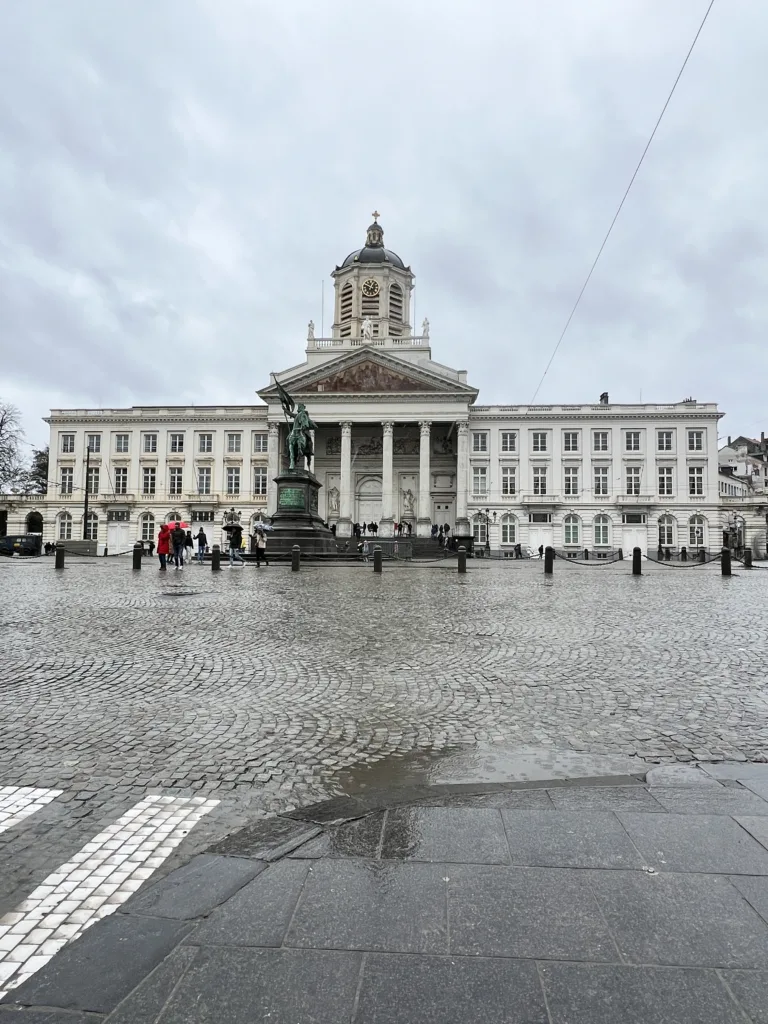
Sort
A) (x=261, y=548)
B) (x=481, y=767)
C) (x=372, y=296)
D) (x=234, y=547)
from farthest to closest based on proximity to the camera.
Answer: (x=372, y=296) < (x=261, y=548) < (x=234, y=547) < (x=481, y=767)

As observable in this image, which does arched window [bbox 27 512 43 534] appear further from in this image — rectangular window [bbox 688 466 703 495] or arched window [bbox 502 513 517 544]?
rectangular window [bbox 688 466 703 495]

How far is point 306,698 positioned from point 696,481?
60.8 metres

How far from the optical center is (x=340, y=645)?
6.81 metres

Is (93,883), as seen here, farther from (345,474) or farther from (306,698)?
(345,474)

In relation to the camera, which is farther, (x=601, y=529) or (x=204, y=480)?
(x=204, y=480)

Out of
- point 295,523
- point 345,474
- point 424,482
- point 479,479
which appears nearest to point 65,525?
point 345,474

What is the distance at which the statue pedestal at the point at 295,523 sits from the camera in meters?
28.8

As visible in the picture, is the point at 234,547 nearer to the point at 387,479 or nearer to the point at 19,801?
the point at 19,801

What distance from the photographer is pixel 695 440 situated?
58094 millimetres

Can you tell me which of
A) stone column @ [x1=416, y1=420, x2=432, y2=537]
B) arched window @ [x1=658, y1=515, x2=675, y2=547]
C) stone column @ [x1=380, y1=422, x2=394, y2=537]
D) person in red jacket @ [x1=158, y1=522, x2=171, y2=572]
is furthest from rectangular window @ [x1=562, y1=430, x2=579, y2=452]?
person in red jacket @ [x1=158, y1=522, x2=171, y2=572]

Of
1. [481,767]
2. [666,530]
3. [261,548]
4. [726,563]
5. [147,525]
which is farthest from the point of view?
[147,525]

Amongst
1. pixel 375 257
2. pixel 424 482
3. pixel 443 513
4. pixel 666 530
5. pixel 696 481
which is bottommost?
pixel 666 530

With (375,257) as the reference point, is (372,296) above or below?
below

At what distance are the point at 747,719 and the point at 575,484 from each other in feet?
186
